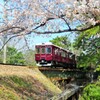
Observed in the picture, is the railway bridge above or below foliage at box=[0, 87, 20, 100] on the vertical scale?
below

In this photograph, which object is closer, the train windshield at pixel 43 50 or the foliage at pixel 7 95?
the foliage at pixel 7 95

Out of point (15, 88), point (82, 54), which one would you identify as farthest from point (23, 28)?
point (82, 54)

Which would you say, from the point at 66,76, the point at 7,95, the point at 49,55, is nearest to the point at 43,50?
the point at 49,55

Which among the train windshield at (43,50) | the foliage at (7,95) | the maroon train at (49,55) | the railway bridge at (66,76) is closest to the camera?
the foliage at (7,95)

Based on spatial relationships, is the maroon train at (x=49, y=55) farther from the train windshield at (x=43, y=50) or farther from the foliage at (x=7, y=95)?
the foliage at (x=7, y=95)

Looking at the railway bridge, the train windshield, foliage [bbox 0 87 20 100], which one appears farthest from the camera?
the train windshield

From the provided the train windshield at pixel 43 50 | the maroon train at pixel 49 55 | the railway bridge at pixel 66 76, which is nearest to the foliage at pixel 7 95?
the railway bridge at pixel 66 76

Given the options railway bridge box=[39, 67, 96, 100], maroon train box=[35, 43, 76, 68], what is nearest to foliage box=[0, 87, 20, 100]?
railway bridge box=[39, 67, 96, 100]

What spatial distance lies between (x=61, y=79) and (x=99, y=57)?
15.2 ft

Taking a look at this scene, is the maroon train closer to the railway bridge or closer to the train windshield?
the train windshield

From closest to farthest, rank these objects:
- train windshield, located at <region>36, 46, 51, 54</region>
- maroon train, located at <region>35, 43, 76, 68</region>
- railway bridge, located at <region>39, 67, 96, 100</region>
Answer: railway bridge, located at <region>39, 67, 96, 100</region>
maroon train, located at <region>35, 43, 76, 68</region>
train windshield, located at <region>36, 46, 51, 54</region>

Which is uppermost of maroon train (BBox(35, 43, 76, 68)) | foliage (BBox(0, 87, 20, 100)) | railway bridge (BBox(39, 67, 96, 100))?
maroon train (BBox(35, 43, 76, 68))

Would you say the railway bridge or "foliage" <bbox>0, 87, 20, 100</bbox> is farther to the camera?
the railway bridge

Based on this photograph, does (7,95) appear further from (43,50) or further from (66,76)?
(66,76)
